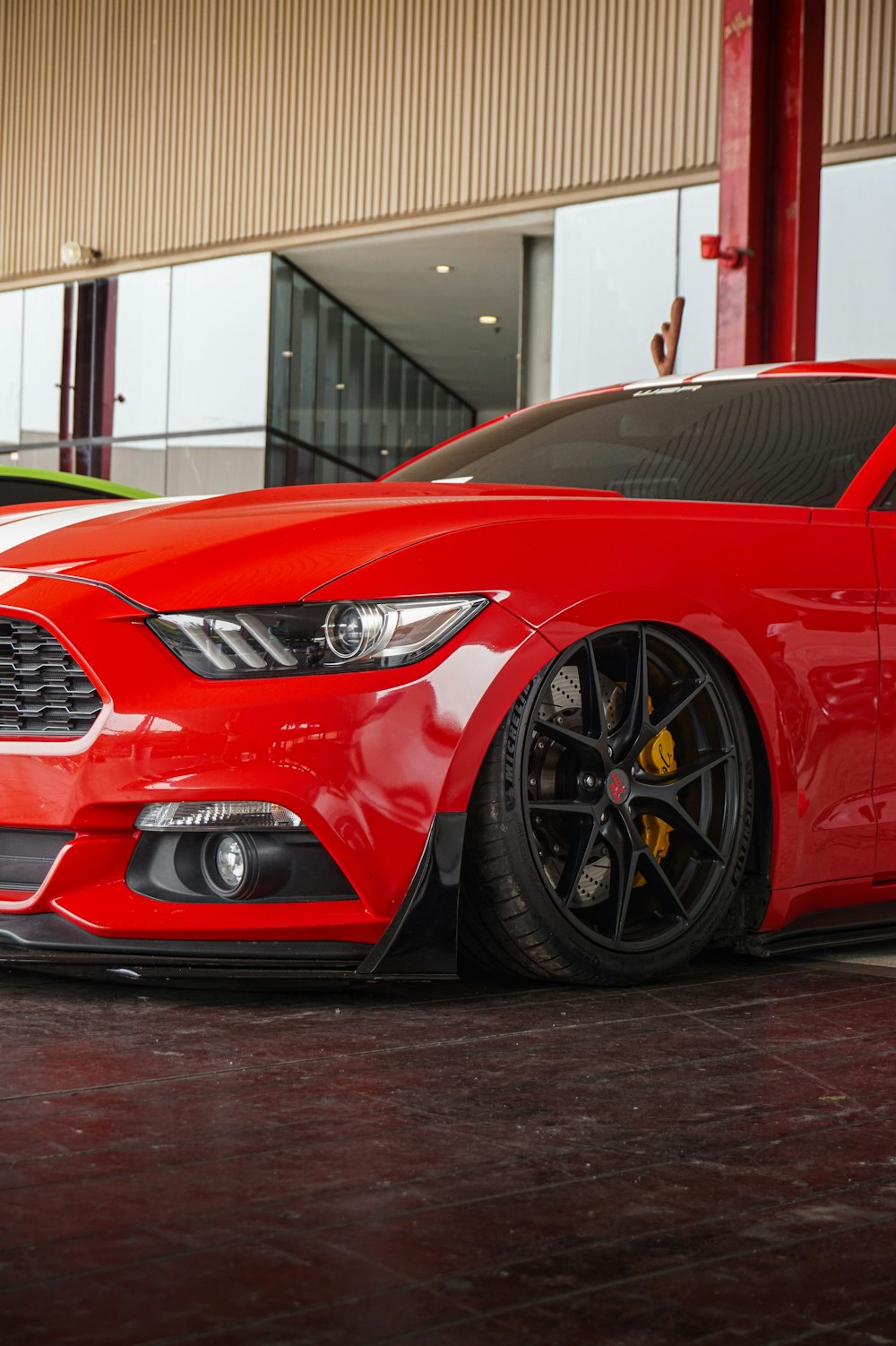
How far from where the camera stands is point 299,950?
2814 mm

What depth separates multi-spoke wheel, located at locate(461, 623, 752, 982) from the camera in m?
2.95

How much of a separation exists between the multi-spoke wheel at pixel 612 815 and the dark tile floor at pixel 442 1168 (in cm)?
12

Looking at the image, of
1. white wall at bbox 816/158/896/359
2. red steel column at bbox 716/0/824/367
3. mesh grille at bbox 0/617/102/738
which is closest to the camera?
mesh grille at bbox 0/617/102/738

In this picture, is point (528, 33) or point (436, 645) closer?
point (436, 645)

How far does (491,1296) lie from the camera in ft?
5.16

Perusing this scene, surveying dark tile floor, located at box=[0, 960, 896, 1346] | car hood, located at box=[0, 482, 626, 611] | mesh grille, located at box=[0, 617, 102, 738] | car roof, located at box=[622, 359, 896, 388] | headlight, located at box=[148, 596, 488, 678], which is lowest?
dark tile floor, located at box=[0, 960, 896, 1346]

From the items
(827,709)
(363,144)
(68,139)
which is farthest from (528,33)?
(827,709)

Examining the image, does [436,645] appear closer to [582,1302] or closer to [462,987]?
[462,987]

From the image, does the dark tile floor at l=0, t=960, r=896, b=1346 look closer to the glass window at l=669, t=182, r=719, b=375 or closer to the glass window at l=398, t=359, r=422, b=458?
the glass window at l=669, t=182, r=719, b=375

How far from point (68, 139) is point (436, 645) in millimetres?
17727

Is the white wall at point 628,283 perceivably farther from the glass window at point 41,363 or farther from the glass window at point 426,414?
the glass window at point 426,414

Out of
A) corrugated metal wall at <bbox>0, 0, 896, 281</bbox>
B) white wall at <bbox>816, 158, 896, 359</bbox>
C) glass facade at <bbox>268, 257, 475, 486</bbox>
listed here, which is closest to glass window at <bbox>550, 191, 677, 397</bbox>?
corrugated metal wall at <bbox>0, 0, 896, 281</bbox>

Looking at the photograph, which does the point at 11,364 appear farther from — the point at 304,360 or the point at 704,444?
the point at 704,444

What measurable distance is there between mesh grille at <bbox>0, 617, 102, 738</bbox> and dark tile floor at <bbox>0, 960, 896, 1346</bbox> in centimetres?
49
